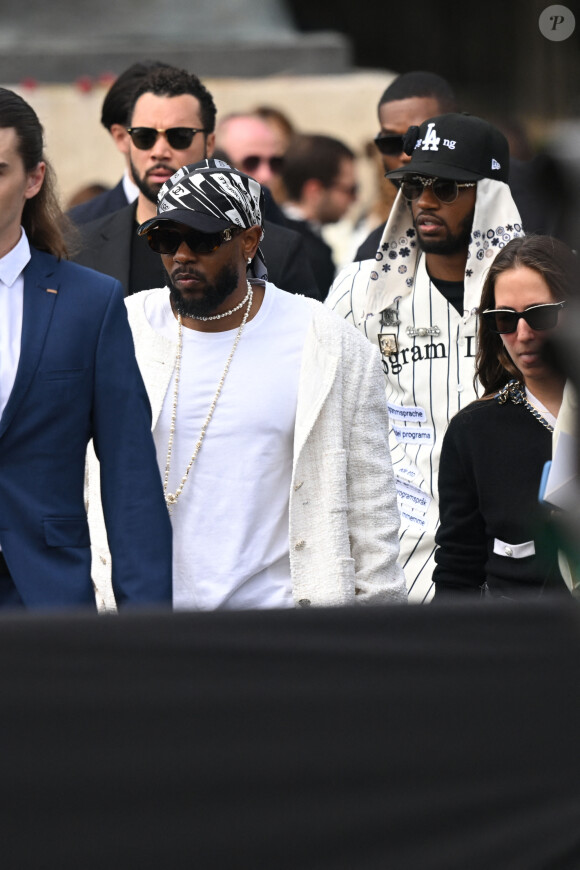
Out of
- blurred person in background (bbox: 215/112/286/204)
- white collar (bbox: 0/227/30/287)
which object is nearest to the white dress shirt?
white collar (bbox: 0/227/30/287)

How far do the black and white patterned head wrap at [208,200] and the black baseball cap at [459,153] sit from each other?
938mm

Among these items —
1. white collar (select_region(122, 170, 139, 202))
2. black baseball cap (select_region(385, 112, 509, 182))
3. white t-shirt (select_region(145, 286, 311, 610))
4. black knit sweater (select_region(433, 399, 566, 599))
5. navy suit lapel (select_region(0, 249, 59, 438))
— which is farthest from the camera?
white collar (select_region(122, 170, 139, 202))

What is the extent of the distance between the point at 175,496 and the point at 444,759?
172 centimetres

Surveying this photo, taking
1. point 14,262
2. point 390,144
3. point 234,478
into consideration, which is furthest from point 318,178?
point 14,262

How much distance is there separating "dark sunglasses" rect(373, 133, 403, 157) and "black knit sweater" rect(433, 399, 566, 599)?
202cm

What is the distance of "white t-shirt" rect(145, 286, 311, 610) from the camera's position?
12.5 feet

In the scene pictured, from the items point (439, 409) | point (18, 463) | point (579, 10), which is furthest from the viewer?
point (579, 10)

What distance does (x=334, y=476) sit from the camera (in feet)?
12.7

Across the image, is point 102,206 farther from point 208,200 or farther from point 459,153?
point 208,200

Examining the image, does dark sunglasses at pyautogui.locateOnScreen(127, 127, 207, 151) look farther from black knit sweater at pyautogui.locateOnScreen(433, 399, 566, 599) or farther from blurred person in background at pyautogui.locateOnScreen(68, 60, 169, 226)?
black knit sweater at pyautogui.locateOnScreen(433, 399, 566, 599)

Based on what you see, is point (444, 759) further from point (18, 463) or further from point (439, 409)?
point (439, 409)

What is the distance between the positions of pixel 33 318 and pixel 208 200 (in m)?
0.75

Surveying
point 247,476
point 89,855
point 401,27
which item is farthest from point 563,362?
point 401,27

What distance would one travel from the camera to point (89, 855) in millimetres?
2150
